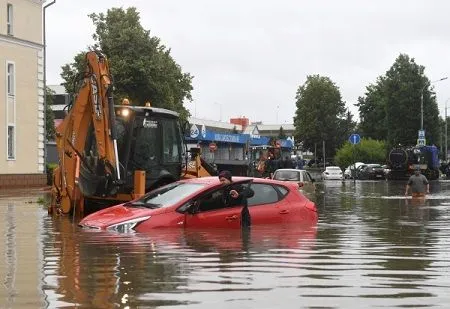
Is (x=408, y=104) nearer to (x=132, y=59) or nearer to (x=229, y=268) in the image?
(x=132, y=59)

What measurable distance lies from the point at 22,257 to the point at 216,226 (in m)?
3.94

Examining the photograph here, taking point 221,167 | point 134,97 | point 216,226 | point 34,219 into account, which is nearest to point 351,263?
point 216,226

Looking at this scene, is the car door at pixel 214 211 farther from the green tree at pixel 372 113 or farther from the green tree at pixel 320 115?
the green tree at pixel 320 115

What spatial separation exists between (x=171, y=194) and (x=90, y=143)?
499cm

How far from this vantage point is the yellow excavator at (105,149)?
713 inches

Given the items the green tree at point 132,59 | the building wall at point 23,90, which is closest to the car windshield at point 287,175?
the building wall at point 23,90

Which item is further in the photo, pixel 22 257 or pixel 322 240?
pixel 322 240

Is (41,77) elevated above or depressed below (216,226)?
above

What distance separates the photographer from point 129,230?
44.2 ft

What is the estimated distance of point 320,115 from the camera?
109 m

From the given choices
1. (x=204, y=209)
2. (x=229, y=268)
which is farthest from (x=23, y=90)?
(x=229, y=268)

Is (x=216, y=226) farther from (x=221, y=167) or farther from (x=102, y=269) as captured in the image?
(x=221, y=167)

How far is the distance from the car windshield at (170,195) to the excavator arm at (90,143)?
10.1ft

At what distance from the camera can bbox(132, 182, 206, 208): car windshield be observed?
14148 mm
